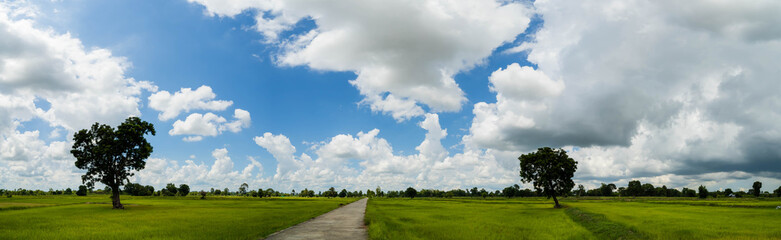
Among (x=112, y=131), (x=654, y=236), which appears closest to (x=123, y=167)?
(x=112, y=131)

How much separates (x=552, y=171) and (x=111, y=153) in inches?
2768

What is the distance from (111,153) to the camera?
55969mm

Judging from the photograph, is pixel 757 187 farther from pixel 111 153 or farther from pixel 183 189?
pixel 183 189

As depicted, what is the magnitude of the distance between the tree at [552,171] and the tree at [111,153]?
65.0 metres

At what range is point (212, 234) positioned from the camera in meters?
23.0

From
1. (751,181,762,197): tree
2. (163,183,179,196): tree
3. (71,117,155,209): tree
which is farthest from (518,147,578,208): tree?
(751,181,762,197): tree

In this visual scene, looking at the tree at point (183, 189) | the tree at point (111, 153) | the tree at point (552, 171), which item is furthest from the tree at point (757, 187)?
the tree at point (183, 189)

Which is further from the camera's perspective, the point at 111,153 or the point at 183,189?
the point at 183,189

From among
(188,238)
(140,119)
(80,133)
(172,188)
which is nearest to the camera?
(188,238)

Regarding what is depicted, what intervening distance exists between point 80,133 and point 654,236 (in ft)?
236

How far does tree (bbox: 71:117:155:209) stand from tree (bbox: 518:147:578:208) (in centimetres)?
6499

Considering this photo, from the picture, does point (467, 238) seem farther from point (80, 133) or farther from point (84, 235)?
point (80, 133)

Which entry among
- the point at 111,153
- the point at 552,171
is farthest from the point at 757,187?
the point at 111,153

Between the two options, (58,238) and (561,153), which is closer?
(58,238)
